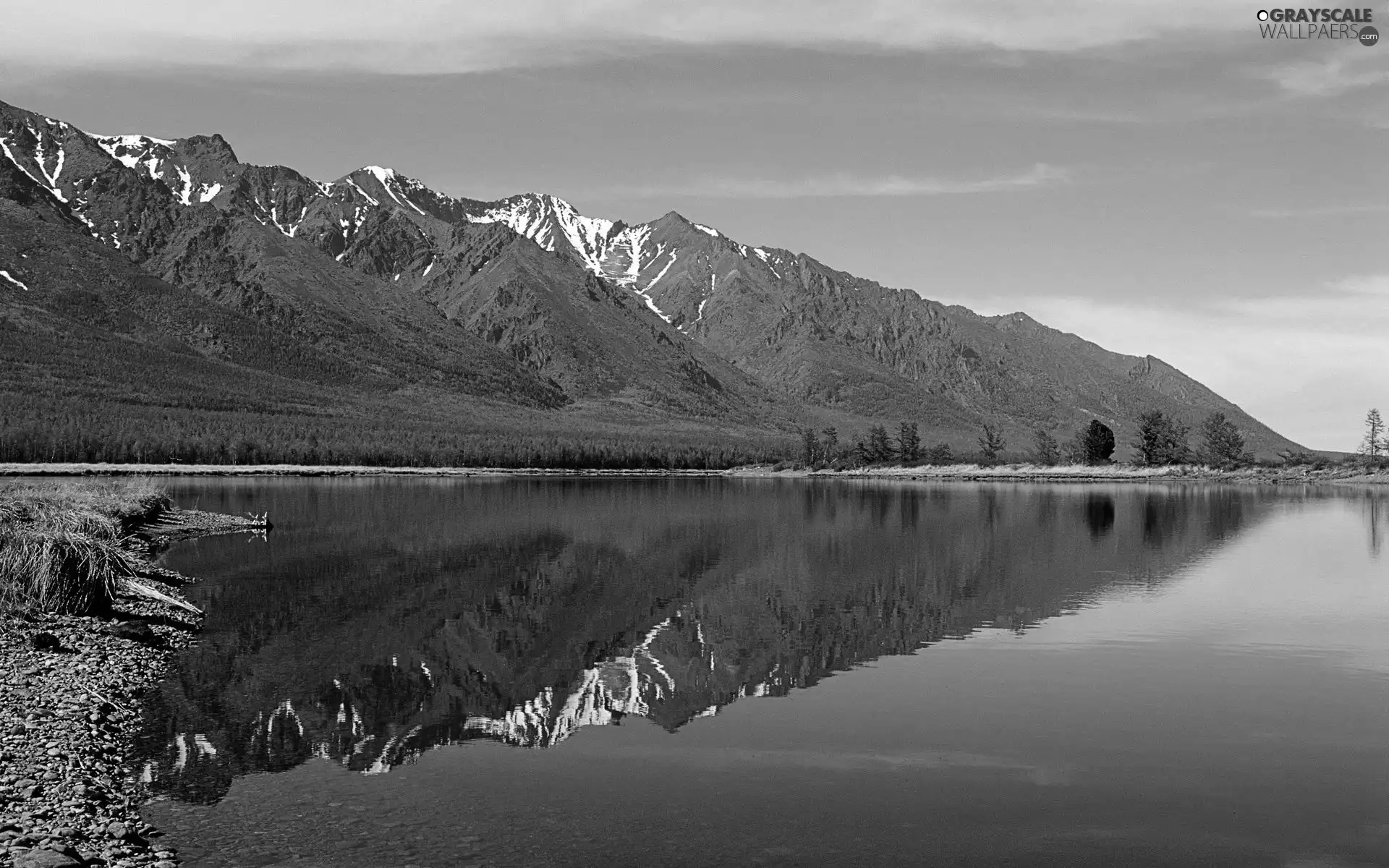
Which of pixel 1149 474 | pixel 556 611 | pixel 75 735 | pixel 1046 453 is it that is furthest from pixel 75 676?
pixel 1046 453

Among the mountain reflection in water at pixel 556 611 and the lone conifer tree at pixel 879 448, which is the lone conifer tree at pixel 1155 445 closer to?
the lone conifer tree at pixel 879 448

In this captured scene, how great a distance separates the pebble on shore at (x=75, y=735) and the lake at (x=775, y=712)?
0.54 meters

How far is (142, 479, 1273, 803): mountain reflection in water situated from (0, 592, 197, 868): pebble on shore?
0.67 metres

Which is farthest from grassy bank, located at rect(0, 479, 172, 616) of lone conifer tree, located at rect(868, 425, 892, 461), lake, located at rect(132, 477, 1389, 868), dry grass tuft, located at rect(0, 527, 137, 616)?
lone conifer tree, located at rect(868, 425, 892, 461)

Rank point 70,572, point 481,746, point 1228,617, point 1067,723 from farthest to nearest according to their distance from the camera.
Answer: point 1228,617 → point 70,572 → point 1067,723 → point 481,746

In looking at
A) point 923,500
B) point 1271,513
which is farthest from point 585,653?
point 923,500

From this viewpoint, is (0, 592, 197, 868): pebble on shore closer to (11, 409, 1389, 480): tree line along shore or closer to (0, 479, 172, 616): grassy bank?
(0, 479, 172, 616): grassy bank

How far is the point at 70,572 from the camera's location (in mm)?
26297

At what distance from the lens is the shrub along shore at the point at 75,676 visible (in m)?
13.3

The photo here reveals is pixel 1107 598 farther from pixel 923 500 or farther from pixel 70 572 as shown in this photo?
pixel 923 500

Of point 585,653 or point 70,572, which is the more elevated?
point 70,572

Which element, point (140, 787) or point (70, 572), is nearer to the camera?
point (140, 787)

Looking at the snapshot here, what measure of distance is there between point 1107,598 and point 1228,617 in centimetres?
434

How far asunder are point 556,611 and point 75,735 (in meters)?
17.2
